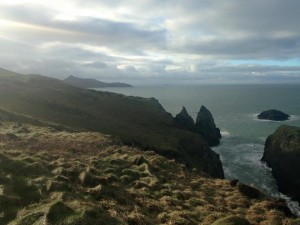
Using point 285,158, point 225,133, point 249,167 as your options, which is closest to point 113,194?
point 285,158

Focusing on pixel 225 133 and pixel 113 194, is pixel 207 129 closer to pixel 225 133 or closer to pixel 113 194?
pixel 225 133

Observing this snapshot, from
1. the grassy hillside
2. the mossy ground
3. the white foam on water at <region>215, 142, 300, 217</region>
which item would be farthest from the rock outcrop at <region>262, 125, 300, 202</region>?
the mossy ground

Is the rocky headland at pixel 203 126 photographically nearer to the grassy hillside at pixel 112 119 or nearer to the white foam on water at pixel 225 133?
the grassy hillside at pixel 112 119

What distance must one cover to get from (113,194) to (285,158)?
73.4 meters

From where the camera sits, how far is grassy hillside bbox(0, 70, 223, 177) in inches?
3327

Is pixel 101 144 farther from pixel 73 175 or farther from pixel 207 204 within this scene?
pixel 207 204

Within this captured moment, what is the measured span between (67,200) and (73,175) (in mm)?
6127

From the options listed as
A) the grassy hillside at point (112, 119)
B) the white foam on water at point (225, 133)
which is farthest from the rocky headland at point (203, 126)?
the white foam on water at point (225, 133)

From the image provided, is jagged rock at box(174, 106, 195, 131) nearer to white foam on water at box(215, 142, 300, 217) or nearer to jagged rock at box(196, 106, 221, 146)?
jagged rock at box(196, 106, 221, 146)

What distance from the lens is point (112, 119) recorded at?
111438 millimetres

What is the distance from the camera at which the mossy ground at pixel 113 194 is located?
19.5 m

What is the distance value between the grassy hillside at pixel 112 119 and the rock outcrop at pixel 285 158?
45.3ft

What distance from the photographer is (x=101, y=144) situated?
44594mm

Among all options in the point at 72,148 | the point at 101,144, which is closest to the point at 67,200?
the point at 72,148
